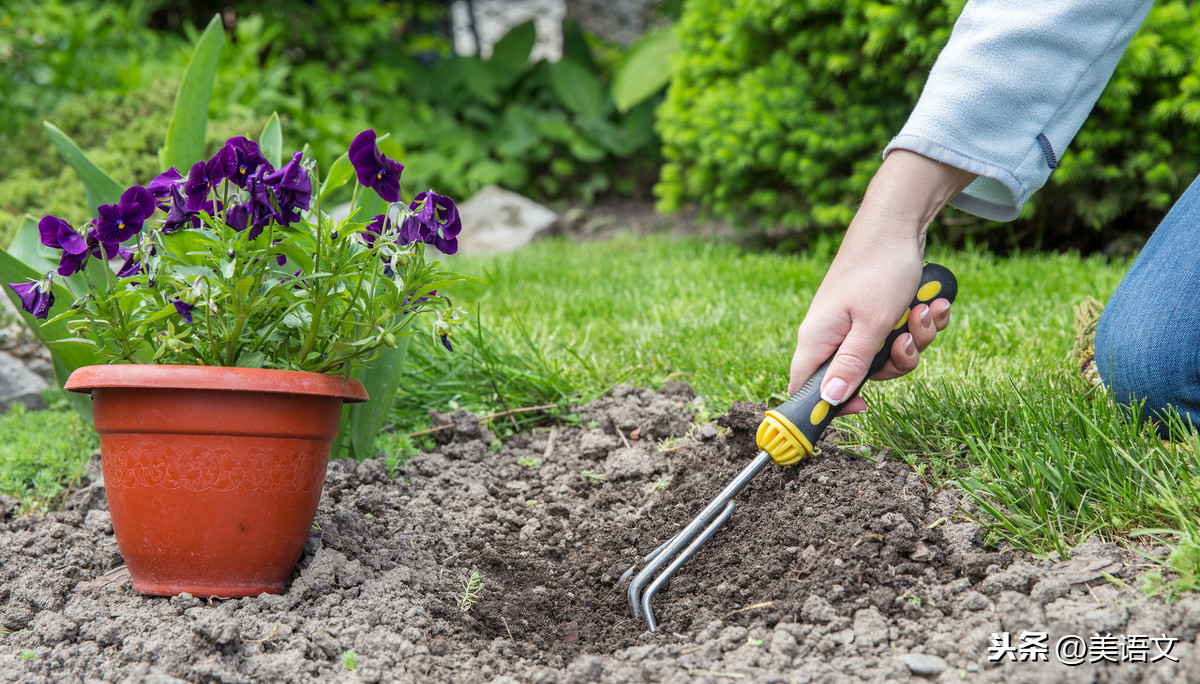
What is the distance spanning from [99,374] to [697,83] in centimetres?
379

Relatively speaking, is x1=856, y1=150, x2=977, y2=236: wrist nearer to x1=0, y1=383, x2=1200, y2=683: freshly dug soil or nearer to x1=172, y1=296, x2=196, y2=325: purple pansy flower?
x1=0, y1=383, x2=1200, y2=683: freshly dug soil

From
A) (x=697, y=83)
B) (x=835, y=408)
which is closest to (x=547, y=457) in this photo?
(x=835, y=408)

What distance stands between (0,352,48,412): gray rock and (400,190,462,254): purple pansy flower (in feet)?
6.62

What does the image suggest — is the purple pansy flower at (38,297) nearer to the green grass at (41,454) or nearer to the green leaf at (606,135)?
the green grass at (41,454)

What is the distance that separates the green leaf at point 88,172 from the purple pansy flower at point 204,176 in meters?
0.54

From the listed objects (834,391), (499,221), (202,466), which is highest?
(834,391)

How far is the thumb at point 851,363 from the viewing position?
142 cm

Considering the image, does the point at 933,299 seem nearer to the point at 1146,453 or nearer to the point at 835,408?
the point at 835,408

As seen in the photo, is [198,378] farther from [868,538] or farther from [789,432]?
[868,538]

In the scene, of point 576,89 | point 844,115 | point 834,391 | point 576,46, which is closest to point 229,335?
point 834,391

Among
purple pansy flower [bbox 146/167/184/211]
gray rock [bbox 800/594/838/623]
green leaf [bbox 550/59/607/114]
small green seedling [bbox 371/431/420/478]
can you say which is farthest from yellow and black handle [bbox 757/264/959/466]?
green leaf [bbox 550/59/607/114]

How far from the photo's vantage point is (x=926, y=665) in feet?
4.04

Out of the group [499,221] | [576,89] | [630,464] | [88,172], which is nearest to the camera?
[88,172]

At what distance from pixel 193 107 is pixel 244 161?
2.17 ft
